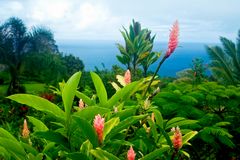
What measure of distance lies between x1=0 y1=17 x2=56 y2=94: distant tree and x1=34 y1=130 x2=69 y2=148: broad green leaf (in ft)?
78.3

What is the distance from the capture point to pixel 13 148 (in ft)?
6.11

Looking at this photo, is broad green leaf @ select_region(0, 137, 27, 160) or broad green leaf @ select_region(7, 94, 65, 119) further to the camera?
broad green leaf @ select_region(0, 137, 27, 160)

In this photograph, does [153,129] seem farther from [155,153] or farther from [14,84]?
[14,84]

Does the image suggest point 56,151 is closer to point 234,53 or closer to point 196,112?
point 196,112

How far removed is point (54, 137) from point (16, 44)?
28.0 m

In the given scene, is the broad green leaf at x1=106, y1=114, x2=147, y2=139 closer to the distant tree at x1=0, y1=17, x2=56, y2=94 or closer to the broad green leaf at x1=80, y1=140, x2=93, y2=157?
the broad green leaf at x1=80, y1=140, x2=93, y2=157

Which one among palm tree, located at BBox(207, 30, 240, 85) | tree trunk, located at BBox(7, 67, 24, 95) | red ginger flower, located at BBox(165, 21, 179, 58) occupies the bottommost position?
tree trunk, located at BBox(7, 67, 24, 95)

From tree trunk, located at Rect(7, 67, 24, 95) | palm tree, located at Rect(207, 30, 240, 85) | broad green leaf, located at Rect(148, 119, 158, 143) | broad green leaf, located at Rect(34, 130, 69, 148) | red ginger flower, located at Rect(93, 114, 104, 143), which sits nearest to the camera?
red ginger flower, located at Rect(93, 114, 104, 143)

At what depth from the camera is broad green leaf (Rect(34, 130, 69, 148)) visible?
176 centimetres

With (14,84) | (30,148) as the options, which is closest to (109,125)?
(30,148)

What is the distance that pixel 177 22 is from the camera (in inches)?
75.9

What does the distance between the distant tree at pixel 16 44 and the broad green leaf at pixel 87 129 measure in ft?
78.7

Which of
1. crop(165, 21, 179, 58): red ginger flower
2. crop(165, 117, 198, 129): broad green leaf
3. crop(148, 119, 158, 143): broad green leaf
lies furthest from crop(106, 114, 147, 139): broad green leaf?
crop(165, 117, 198, 129): broad green leaf

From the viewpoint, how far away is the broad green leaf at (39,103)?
5.59 ft
